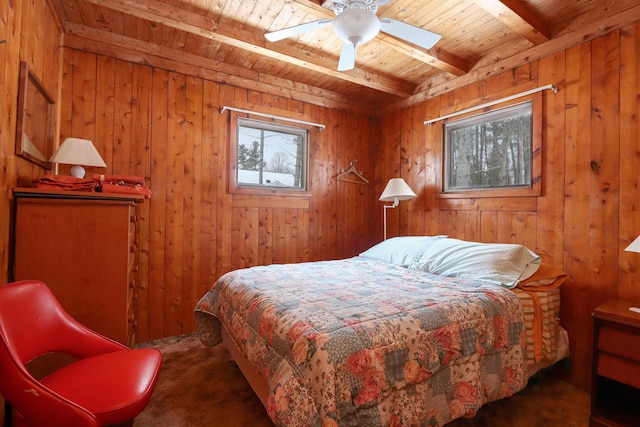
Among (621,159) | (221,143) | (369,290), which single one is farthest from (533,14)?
(221,143)

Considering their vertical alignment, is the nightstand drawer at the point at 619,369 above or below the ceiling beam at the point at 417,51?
below

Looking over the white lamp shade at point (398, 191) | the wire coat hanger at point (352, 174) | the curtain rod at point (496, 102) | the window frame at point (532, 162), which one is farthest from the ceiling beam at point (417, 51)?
the wire coat hanger at point (352, 174)

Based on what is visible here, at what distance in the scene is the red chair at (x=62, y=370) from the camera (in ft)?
3.25

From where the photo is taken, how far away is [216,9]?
2289mm

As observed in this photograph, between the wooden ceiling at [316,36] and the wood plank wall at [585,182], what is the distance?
0.71 feet

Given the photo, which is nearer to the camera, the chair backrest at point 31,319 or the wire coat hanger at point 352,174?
the chair backrest at point 31,319

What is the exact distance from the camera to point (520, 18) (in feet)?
7.02

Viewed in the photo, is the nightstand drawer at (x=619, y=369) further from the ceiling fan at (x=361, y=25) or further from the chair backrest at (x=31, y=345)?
the chair backrest at (x=31, y=345)

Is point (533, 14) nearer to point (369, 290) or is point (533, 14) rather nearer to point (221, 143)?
point (369, 290)

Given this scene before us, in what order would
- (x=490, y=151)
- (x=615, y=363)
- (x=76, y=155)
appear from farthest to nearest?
(x=490, y=151) → (x=76, y=155) → (x=615, y=363)

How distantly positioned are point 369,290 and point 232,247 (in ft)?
5.83

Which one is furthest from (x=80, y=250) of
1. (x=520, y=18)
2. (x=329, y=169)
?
(x=520, y=18)

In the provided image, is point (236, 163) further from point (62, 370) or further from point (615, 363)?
point (615, 363)

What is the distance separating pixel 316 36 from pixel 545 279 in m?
2.58
